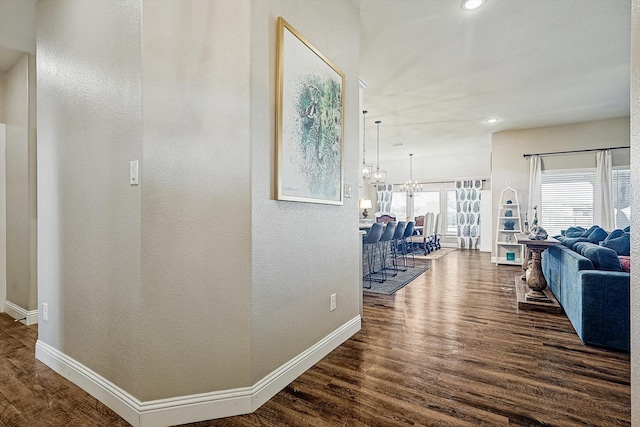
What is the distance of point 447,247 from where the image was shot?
1002 centimetres

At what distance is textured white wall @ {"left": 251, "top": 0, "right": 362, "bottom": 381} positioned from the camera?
1.76 meters

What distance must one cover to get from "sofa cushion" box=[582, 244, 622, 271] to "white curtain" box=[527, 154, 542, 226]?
156 inches

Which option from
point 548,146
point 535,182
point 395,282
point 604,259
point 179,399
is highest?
point 548,146

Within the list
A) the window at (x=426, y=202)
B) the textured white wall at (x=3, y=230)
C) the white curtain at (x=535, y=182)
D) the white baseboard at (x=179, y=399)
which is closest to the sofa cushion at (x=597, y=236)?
the white curtain at (x=535, y=182)

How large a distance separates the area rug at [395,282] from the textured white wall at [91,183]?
3209 millimetres

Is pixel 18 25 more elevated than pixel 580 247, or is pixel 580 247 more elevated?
pixel 18 25

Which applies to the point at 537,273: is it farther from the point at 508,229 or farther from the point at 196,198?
the point at 196,198

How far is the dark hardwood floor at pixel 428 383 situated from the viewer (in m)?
1.65

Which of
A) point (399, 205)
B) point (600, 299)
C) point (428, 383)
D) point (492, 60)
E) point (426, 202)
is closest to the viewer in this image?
point (428, 383)

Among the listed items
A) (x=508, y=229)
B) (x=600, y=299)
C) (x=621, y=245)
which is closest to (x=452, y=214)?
(x=508, y=229)

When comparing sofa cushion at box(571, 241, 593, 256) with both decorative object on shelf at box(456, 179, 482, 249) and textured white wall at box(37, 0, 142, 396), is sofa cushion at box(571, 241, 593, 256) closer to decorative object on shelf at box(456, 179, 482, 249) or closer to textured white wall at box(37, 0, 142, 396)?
textured white wall at box(37, 0, 142, 396)

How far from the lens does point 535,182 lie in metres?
6.27

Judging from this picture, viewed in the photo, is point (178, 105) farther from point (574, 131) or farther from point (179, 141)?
point (574, 131)

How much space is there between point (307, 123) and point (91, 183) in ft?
4.39
